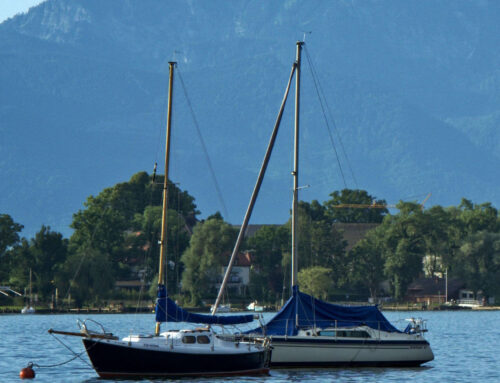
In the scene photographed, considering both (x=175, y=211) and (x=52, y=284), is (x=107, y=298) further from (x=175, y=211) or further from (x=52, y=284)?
(x=175, y=211)

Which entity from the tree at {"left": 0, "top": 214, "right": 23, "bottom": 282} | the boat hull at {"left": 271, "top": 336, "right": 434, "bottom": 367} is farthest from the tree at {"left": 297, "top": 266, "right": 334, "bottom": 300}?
the boat hull at {"left": 271, "top": 336, "right": 434, "bottom": 367}

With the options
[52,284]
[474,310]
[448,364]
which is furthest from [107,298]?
[448,364]

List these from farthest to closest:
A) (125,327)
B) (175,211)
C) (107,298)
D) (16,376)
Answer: (175,211), (107,298), (125,327), (16,376)

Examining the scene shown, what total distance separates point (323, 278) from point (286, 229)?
740 inches

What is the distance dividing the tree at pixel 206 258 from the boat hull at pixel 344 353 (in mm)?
108237

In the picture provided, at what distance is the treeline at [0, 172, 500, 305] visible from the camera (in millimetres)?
168500

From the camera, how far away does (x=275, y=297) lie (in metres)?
189

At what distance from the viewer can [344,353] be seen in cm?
6556

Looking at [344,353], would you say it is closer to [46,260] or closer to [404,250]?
[46,260]

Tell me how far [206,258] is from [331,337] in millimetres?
111735

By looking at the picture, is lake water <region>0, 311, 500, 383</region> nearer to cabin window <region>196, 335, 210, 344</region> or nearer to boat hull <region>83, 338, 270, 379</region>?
boat hull <region>83, 338, 270, 379</region>

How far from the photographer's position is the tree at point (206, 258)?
6939 inches

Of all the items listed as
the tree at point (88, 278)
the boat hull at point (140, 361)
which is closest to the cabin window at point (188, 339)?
the boat hull at point (140, 361)

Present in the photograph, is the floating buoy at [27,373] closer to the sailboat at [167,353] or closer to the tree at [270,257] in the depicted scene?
the sailboat at [167,353]
